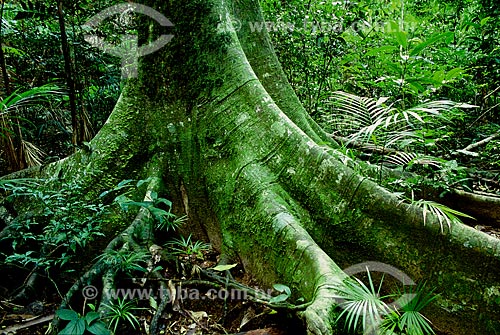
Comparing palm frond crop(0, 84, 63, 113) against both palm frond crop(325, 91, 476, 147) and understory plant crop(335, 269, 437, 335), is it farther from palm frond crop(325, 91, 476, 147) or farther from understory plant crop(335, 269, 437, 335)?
understory plant crop(335, 269, 437, 335)

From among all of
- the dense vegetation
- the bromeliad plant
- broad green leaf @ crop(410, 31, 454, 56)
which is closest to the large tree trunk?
the bromeliad plant

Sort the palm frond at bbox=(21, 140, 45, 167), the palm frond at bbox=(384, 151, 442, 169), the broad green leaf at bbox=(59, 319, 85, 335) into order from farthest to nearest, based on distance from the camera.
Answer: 1. the palm frond at bbox=(21, 140, 45, 167)
2. the palm frond at bbox=(384, 151, 442, 169)
3. the broad green leaf at bbox=(59, 319, 85, 335)

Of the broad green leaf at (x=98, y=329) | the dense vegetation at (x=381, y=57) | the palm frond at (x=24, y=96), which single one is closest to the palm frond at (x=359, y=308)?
the broad green leaf at (x=98, y=329)

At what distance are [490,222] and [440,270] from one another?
1.66m

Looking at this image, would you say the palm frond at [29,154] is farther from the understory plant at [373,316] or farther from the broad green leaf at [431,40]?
the broad green leaf at [431,40]

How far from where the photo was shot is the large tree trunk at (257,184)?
2139 mm

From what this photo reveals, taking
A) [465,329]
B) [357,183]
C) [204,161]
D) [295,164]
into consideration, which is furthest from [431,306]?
[204,161]

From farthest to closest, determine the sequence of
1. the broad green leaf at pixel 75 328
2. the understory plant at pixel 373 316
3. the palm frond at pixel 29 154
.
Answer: the palm frond at pixel 29 154
the broad green leaf at pixel 75 328
the understory plant at pixel 373 316

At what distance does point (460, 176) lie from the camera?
3.85 meters

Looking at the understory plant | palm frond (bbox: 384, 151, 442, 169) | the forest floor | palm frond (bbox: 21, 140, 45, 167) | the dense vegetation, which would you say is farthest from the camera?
the dense vegetation

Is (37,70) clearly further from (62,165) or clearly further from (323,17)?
(323,17)

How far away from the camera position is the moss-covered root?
1.90 m

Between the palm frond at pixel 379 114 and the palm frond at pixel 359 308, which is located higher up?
the palm frond at pixel 379 114

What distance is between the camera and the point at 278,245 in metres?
2.45
